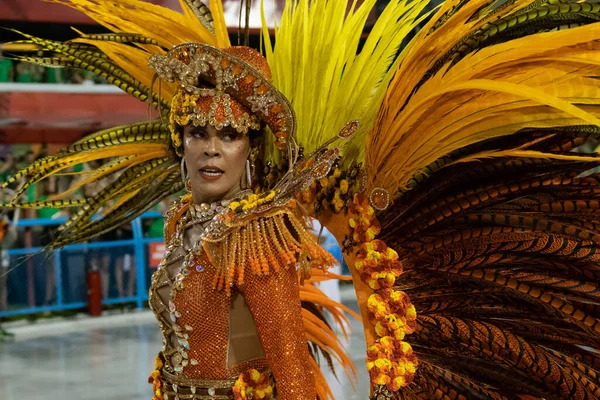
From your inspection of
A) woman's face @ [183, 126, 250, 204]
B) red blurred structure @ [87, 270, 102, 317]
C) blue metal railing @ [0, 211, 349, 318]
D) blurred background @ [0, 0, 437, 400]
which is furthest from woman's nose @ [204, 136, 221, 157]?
red blurred structure @ [87, 270, 102, 317]

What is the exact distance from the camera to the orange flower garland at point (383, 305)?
167 centimetres

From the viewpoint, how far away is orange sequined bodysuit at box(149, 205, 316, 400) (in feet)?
4.82

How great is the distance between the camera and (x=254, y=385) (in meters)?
1.57

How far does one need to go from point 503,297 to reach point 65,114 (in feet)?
20.1

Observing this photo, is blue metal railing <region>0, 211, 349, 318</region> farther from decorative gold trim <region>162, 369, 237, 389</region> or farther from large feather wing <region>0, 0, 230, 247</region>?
decorative gold trim <region>162, 369, 237, 389</region>

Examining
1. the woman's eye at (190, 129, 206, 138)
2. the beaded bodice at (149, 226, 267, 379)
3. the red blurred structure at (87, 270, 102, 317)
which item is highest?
the red blurred structure at (87, 270, 102, 317)

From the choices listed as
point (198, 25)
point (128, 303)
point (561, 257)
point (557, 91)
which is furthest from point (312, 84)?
point (128, 303)

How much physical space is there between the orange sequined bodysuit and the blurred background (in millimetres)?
4187

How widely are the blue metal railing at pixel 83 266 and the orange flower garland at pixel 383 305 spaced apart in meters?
5.45

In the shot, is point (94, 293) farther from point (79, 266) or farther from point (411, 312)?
point (411, 312)

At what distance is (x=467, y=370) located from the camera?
1.76m

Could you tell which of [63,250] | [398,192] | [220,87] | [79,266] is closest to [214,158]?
[220,87]

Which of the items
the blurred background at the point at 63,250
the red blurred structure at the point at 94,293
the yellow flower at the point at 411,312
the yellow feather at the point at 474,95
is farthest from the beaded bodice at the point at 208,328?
the red blurred structure at the point at 94,293

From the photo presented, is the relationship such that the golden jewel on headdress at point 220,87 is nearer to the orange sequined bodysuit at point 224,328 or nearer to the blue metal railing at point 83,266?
the orange sequined bodysuit at point 224,328
